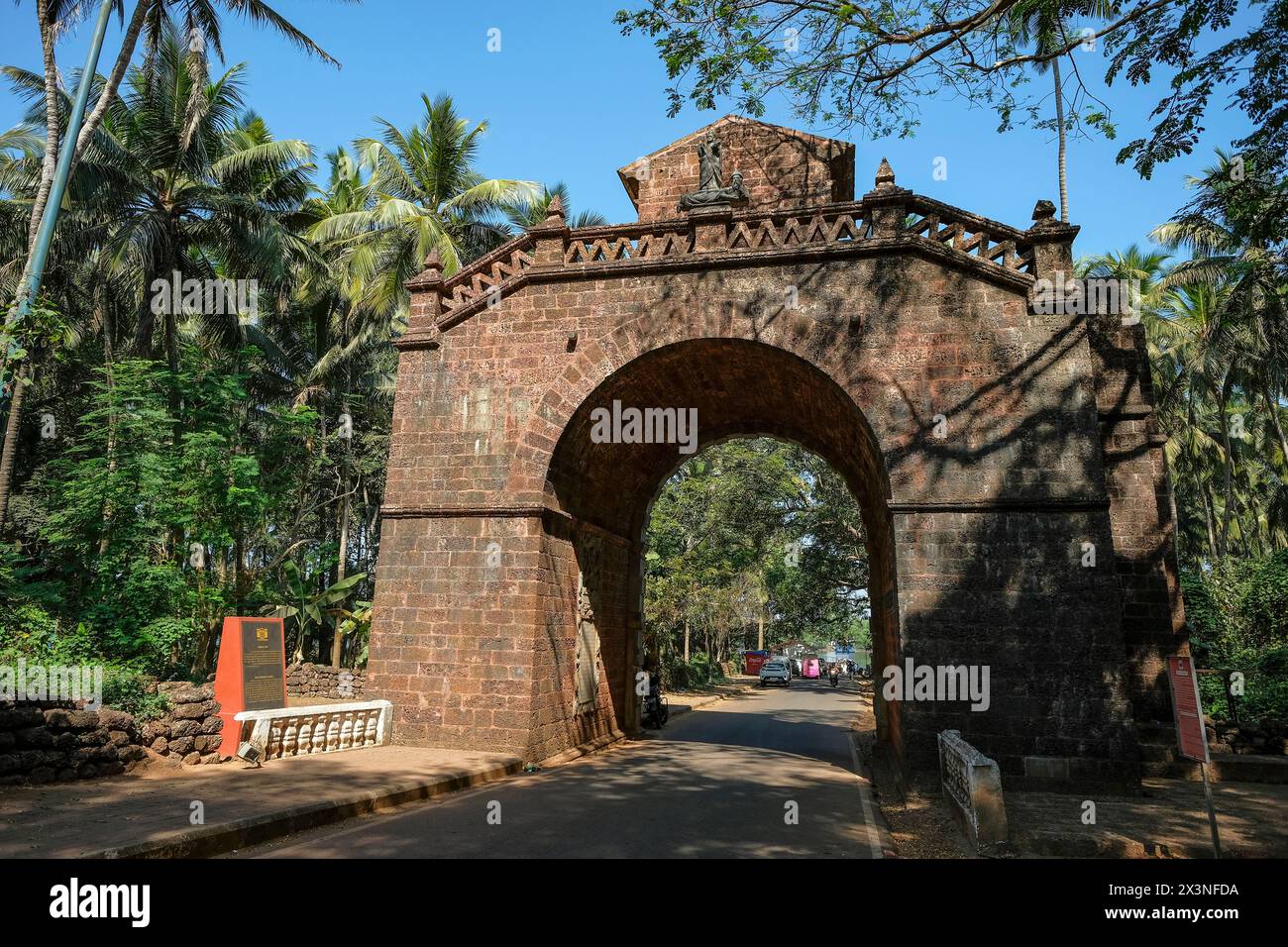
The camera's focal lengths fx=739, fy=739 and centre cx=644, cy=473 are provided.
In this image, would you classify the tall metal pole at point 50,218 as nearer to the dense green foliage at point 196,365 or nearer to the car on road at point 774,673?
the dense green foliage at point 196,365

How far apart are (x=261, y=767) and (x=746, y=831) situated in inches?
223

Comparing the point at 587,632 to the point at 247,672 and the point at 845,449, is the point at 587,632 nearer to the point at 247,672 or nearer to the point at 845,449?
the point at 247,672

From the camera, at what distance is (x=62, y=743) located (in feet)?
25.4

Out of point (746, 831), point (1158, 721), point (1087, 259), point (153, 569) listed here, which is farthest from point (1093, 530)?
point (1087, 259)

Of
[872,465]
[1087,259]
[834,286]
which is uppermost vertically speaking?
[1087,259]

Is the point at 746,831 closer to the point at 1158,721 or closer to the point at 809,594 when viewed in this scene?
the point at 1158,721

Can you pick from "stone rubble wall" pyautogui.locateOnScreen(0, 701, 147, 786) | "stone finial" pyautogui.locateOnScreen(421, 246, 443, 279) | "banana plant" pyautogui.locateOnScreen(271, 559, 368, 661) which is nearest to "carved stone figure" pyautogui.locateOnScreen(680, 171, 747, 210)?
"stone finial" pyautogui.locateOnScreen(421, 246, 443, 279)

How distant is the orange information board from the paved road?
2.96m

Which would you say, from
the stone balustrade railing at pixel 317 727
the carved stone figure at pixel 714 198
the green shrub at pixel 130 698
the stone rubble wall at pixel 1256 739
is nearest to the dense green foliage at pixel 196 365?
the green shrub at pixel 130 698

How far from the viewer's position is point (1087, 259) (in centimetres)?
3384

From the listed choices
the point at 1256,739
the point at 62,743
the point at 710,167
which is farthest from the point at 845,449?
the point at 62,743

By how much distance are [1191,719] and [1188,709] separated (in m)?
0.11
